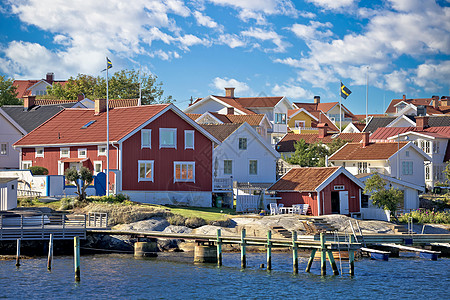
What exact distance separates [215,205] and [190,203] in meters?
2.97

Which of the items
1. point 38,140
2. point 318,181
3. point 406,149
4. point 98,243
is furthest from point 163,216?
point 406,149

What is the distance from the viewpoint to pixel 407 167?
2990 inches

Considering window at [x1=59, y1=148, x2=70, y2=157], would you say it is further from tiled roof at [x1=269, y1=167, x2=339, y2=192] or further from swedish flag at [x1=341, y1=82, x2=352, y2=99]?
swedish flag at [x1=341, y1=82, x2=352, y2=99]

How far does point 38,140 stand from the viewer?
64750mm

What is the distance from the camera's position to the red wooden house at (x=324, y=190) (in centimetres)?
5853

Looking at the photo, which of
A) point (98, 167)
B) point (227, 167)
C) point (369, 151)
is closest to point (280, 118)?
point (369, 151)

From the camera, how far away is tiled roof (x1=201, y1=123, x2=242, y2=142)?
70625mm

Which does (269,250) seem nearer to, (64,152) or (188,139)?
(188,139)

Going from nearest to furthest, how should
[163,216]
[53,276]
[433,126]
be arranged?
[53,276], [163,216], [433,126]

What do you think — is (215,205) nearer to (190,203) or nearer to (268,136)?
(190,203)

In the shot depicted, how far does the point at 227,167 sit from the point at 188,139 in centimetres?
928

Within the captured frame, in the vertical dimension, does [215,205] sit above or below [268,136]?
below

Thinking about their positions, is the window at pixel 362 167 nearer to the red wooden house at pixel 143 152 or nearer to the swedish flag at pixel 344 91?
the red wooden house at pixel 143 152

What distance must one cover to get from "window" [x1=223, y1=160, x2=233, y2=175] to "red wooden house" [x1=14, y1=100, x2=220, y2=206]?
7301 mm
